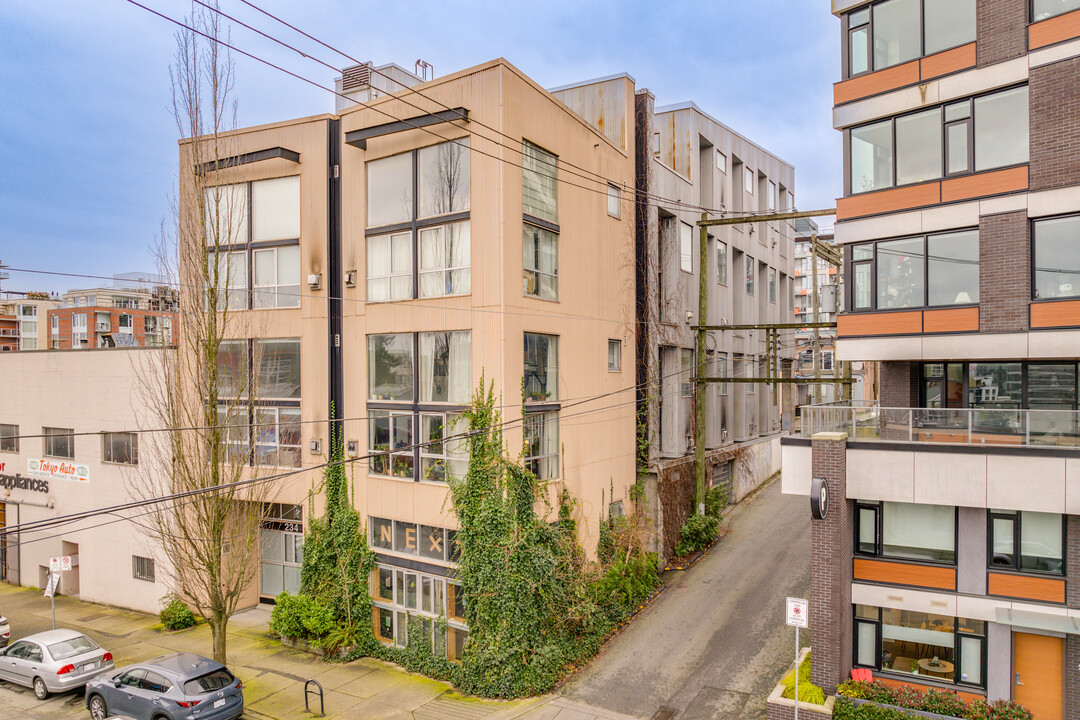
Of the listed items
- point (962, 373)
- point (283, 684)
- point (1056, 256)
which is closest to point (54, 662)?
point (283, 684)

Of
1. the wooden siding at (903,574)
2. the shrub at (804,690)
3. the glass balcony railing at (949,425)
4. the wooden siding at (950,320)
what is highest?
the wooden siding at (950,320)

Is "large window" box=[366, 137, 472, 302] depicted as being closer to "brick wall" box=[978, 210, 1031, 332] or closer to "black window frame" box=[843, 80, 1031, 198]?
"black window frame" box=[843, 80, 1031, 198]

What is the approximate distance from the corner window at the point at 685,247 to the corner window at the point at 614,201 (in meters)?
4.33

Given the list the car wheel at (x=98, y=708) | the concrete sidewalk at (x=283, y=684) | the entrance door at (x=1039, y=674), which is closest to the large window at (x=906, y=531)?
the entrance door at (x=1039, y=674)

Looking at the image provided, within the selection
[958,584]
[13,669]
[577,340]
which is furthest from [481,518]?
[13,669]

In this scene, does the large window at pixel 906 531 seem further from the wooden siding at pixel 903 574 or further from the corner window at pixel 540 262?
the corner window at pixel 540 262

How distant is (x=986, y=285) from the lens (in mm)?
13188

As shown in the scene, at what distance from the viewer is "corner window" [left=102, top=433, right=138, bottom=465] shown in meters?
21.4

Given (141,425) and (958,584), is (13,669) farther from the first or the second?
(958,584)

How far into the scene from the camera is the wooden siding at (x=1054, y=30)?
12203mm

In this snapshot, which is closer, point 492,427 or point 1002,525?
point 1002,525

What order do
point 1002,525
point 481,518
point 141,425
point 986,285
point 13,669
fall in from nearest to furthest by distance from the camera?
point 1002,525, point 986,285, point 481,518, point 13,669, point 141,425

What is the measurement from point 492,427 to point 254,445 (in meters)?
6.97

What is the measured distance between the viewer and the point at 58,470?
23.6 metres
